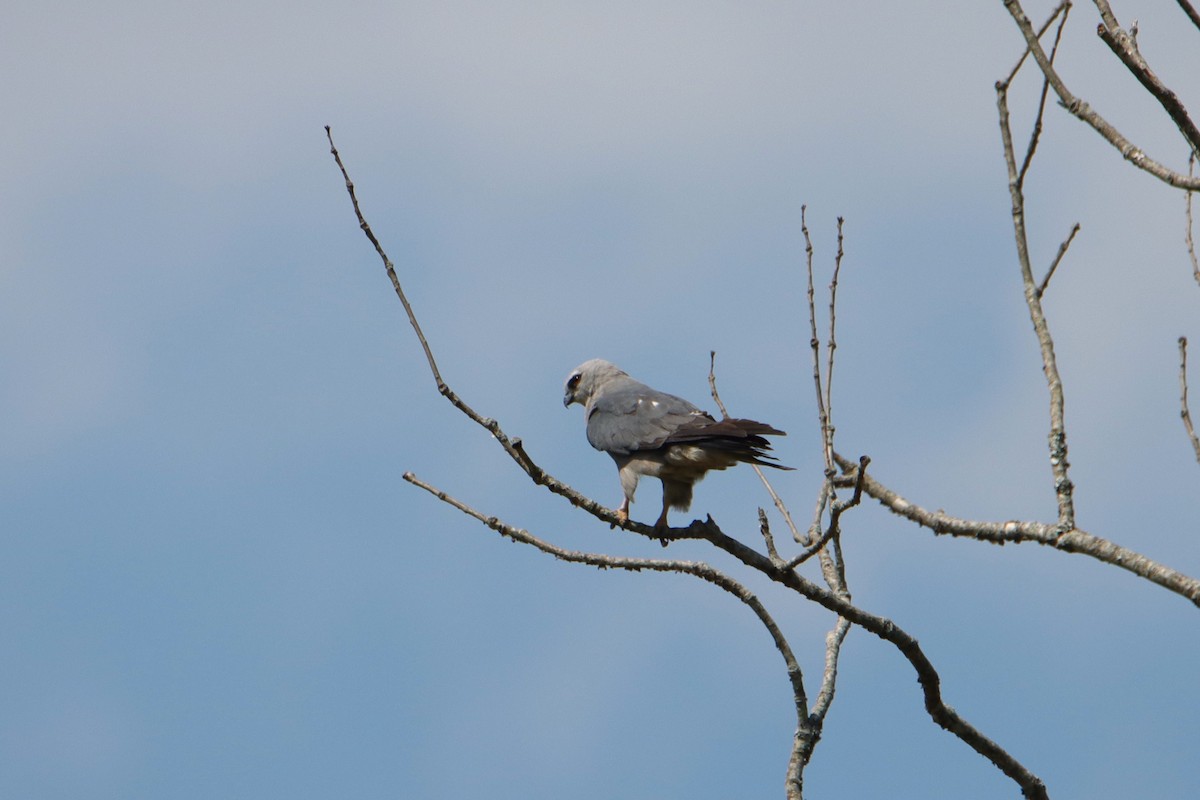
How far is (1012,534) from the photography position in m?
3.71

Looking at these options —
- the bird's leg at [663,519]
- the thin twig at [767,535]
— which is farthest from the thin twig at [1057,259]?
the bird's leg at [663,519]

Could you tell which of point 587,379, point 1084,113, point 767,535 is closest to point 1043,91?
point 1084,113

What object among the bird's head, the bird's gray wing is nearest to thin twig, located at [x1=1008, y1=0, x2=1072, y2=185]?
the bird's gray wing

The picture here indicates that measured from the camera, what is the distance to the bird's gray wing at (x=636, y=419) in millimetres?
7414

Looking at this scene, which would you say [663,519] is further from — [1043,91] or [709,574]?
[1043,91]

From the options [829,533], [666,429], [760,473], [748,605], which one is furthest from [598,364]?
[829,533]

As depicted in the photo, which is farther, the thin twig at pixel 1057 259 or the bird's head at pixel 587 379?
the bird's head at pixel 587 379

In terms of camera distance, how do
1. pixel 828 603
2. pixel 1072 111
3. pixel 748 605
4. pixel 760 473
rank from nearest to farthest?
1. pixel 1072 111
2. pixel 828 603
3. pixel 748 605
4. pixel 760 473

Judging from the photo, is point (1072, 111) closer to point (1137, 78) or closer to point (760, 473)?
point (1137, 78)

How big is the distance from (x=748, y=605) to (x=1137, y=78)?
8.25 ft

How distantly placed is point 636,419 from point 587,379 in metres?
2.17

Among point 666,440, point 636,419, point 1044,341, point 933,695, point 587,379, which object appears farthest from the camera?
point 587,379

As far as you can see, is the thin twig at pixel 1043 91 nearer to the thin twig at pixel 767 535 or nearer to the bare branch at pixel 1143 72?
the bare branch at pixel 1143 72

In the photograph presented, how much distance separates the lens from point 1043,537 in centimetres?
355
